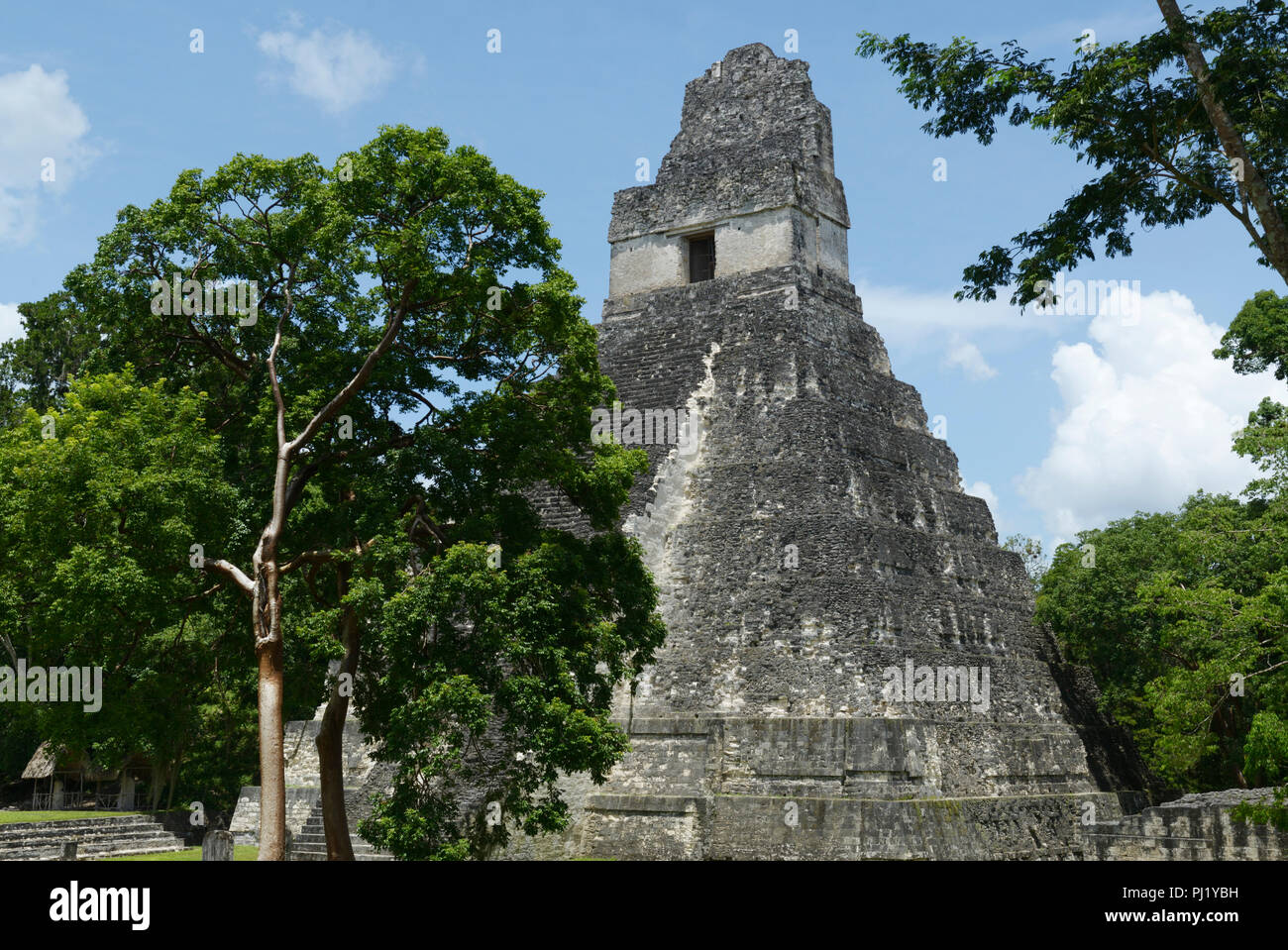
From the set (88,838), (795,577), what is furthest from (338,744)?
(88,838)

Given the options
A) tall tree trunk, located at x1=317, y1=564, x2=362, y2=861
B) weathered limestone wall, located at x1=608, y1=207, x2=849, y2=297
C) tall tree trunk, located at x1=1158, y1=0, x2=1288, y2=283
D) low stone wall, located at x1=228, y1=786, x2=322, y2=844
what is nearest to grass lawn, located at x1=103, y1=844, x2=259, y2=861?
low stone wall, located at x1=228, y1=786, x2=322, y2=844

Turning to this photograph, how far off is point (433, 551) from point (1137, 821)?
1117 cm

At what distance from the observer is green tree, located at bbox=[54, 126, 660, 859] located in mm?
13602

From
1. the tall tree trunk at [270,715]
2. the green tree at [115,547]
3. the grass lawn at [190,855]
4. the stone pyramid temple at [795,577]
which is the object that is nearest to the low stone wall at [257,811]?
the grass lawn at [190,855]

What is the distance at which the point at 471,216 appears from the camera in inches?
546

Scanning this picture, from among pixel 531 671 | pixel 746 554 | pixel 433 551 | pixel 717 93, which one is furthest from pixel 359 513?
pixel 717 93

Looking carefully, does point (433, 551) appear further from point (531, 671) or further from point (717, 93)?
point (717, 93)

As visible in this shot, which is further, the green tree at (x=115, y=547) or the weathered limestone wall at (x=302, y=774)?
the weathered limestone wall at (x=302, y=774)

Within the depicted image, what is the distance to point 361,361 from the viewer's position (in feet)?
46.7

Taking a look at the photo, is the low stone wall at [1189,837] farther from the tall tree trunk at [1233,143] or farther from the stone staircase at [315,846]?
the stone staircase at [315,846]

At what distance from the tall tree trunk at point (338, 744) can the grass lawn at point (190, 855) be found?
5.19 meters

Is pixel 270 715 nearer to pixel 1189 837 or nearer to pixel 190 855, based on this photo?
pixel 190 855

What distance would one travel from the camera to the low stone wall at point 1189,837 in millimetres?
17078

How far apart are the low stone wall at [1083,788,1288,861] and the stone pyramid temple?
0.57 m
